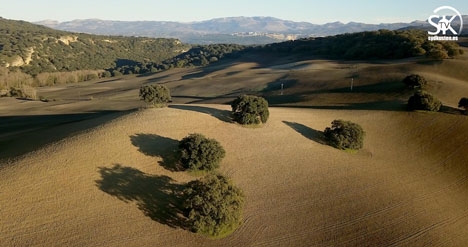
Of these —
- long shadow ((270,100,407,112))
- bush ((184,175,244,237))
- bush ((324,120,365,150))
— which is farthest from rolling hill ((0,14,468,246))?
long shadow ((270,100,407,112))

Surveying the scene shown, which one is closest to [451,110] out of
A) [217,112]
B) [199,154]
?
[217,112]

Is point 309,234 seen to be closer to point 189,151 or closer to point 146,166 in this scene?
point 189,151

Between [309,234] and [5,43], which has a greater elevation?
[5,43]

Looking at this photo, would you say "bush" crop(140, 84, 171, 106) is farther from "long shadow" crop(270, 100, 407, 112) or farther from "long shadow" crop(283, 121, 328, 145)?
"long shadow" crop(270, 100, 407, 112)

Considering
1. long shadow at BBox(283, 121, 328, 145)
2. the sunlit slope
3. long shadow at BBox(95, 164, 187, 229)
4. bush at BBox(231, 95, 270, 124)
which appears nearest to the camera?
the sunlit slope

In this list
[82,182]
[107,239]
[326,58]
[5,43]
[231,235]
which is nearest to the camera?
[107,239]

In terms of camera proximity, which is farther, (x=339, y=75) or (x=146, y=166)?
(x=339, y=75)

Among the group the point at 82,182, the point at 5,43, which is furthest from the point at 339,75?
the point at 5,43
